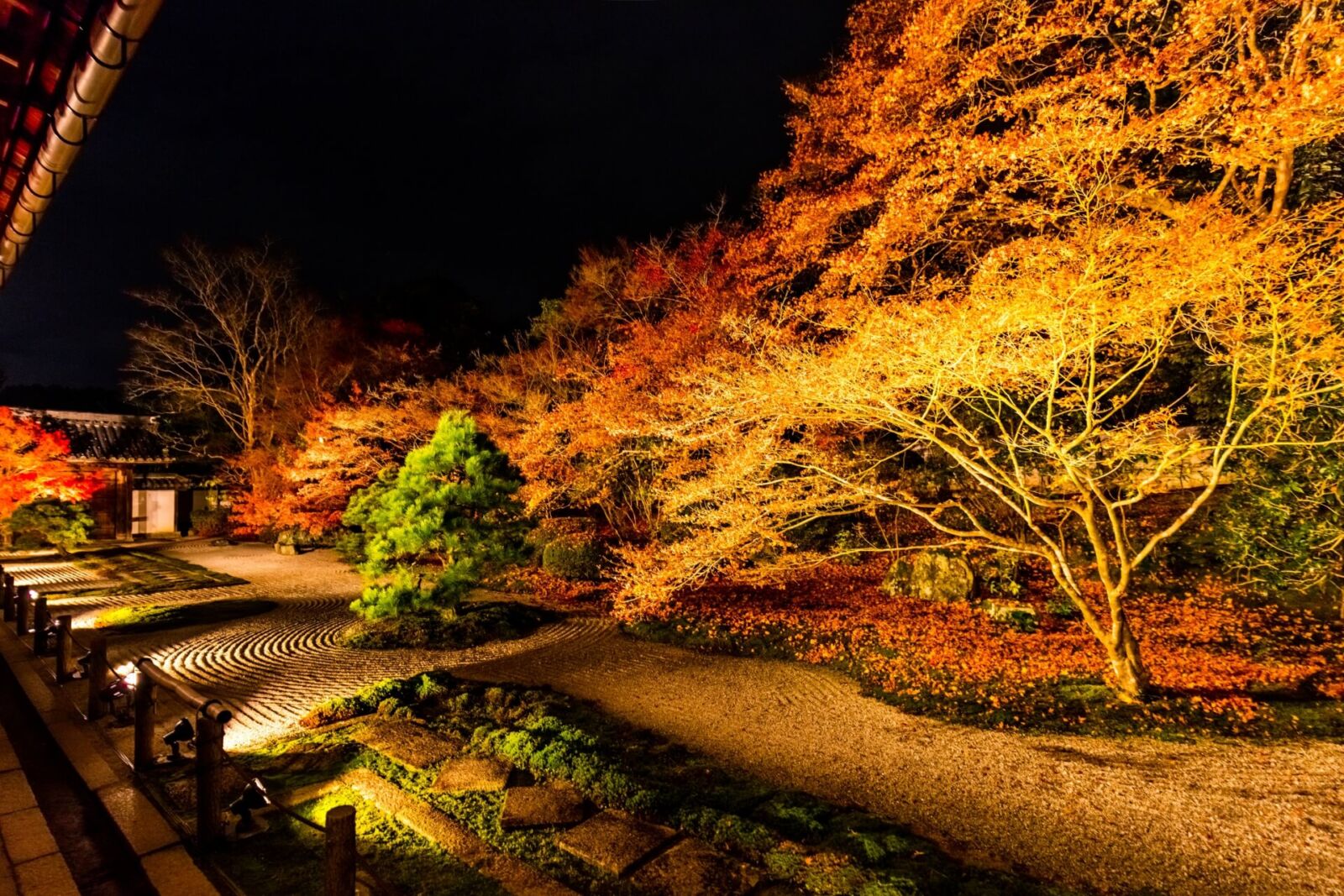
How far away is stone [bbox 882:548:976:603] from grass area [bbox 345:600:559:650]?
21.9 feet

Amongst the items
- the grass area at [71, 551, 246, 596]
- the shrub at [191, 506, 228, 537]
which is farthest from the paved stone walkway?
the shrub at [191, 506, 228, 537]

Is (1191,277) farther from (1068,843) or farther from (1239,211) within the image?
(1068,843)

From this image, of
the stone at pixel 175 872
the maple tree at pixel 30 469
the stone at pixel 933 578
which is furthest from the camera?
the maple tree at pixel 30 469

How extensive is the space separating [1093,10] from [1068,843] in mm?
9799

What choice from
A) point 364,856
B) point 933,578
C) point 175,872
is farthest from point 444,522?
point 933,578

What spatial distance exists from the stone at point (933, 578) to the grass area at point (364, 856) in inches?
374

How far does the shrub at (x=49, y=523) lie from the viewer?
18.5 meters

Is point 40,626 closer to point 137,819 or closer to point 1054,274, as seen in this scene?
point 137,819

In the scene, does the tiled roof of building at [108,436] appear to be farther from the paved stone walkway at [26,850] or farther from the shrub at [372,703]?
the paved stone walkway at [26,850]

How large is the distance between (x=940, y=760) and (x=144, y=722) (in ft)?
22.0

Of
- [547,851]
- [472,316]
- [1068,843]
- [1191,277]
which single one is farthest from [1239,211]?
[472,316]

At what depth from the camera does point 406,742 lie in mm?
5715

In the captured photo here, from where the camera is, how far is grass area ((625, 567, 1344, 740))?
6348mm

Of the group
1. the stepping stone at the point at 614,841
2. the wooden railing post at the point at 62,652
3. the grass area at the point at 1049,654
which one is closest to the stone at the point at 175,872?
the stepping stone at the point at 614,841
